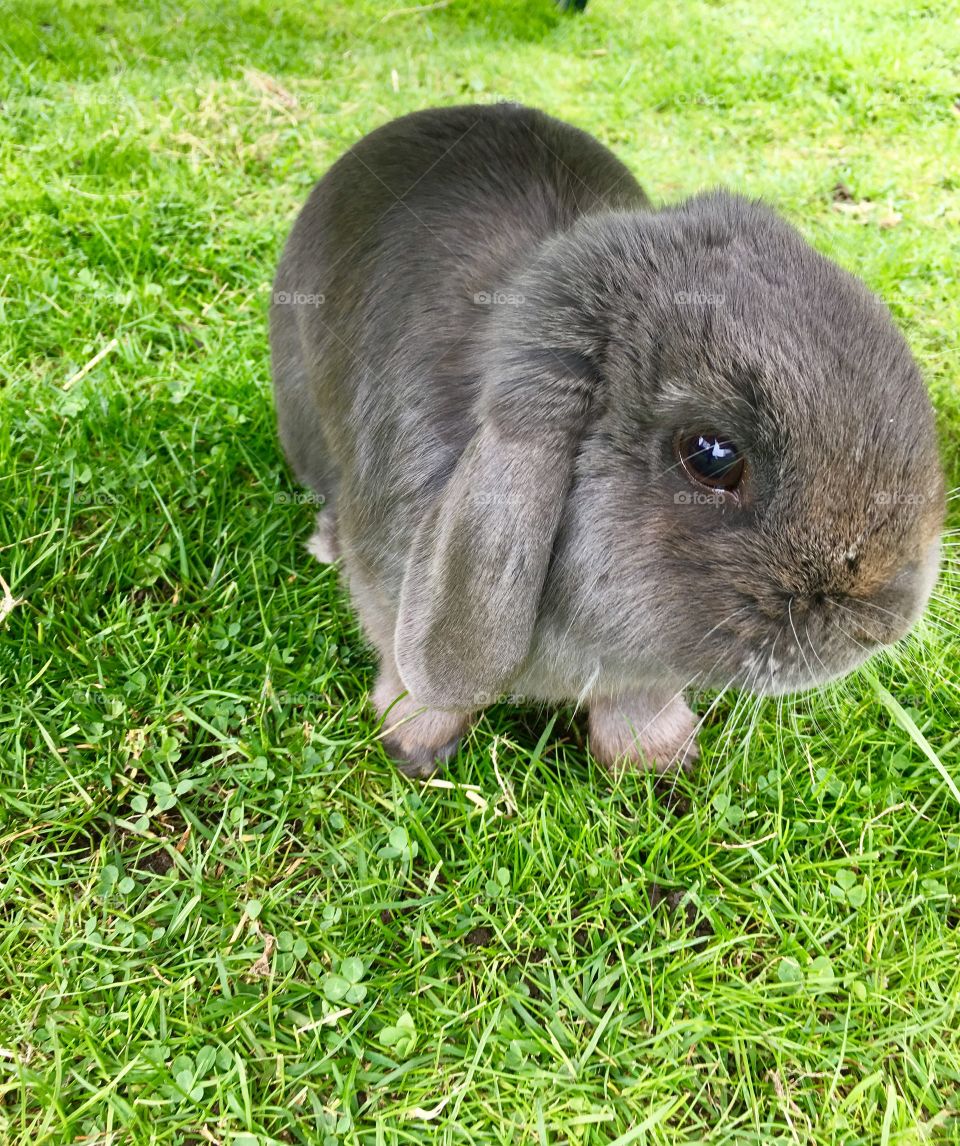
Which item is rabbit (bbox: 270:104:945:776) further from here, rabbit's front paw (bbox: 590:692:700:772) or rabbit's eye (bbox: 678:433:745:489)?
rabbit's front paw (bbox: 590:692:700:772)

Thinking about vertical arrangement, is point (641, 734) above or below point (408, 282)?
below

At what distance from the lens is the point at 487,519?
1746mm

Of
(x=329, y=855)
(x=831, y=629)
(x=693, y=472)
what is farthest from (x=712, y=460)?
(x=329, y=855)

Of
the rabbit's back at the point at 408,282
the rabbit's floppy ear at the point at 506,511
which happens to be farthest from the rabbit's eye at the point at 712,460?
the rabbit's back at the point at 408,282

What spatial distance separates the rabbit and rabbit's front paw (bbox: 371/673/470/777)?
30 centimetres

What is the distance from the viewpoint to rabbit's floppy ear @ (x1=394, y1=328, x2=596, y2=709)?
68.3 inches

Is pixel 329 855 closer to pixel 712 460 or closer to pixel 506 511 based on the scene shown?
pixel 506 511

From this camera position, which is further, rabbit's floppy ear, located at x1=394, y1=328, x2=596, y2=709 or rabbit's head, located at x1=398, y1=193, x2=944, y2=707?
rabbit's floppy ear, located at x1=394, y1=328, x2=596, y2=709

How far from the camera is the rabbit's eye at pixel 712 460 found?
164 centimetres

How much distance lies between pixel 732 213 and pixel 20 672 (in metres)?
2.28

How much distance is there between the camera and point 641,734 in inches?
98.0

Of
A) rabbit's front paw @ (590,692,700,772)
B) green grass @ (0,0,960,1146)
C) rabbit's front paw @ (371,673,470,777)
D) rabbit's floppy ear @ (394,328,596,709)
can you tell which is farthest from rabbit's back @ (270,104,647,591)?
rabbit's front paw @ (590,692,700,772)

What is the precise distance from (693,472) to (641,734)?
1035mm

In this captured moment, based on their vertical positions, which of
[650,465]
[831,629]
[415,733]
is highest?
[650,465]
